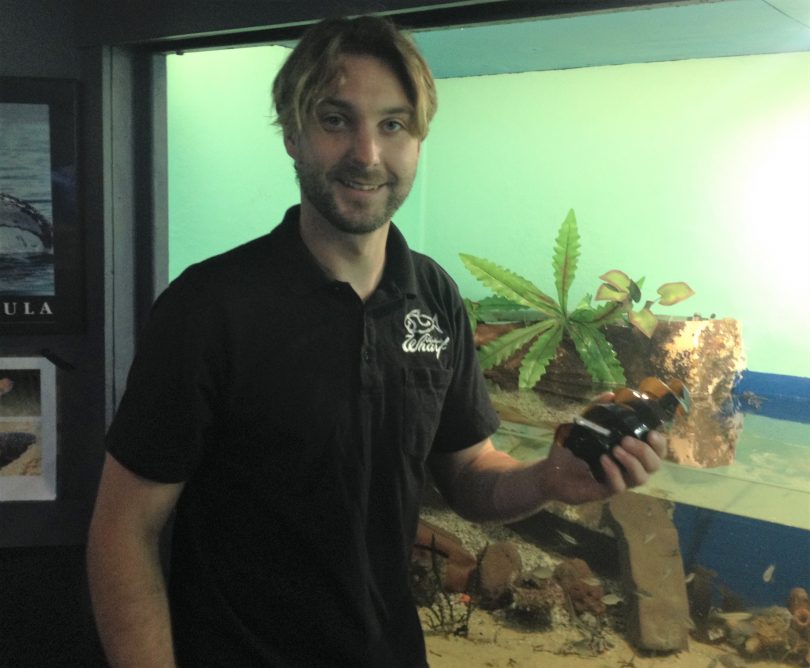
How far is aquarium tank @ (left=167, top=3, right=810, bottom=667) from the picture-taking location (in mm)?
1394

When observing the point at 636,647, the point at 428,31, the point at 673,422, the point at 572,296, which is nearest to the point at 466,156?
the point at 428,31

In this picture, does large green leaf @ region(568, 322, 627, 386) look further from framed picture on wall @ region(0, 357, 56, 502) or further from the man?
framed picture on wall @ region(0, 357, 56, 502)

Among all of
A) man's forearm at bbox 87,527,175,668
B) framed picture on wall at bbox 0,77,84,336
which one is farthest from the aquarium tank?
man's forearm at bbox 87,527,175,668

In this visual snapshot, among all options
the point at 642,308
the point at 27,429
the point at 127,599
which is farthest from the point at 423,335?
the point at 27,429

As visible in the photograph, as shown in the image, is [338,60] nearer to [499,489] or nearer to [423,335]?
[423,335]

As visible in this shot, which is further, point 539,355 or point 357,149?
point 539,355

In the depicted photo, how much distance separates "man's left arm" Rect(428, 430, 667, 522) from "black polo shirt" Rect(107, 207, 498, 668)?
0.17 meters

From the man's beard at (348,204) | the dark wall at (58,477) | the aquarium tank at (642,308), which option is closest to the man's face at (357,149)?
the man's beard at (348,204)

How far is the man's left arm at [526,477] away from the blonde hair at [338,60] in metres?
0.54

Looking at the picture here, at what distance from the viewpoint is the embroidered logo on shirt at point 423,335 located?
1.26 metres

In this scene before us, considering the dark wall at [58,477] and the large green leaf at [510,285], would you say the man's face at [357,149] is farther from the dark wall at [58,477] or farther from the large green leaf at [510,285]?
the dark wall at [58,477]

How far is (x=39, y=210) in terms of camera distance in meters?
2.09

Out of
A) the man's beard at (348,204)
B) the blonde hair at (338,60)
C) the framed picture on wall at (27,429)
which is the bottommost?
the framed picture on wall at (27,429)

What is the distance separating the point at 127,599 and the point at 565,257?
92cm
